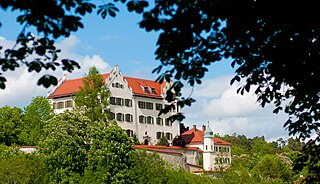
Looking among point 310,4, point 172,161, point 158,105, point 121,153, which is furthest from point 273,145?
point 310,4

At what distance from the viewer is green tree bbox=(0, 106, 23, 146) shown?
79188 millimetres

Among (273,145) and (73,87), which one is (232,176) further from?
(273,145)

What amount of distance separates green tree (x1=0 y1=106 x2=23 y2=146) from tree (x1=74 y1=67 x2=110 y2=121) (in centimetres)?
806

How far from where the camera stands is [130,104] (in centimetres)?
8894

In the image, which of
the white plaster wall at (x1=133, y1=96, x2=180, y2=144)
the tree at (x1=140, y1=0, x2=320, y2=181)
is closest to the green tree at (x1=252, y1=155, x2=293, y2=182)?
the white plaster wall at (x1=133, y1=96, x2=180, y2=144)

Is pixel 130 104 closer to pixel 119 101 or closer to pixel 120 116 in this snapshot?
pixel 119 101

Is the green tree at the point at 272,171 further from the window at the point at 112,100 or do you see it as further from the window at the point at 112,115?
the window at the point at 112,100

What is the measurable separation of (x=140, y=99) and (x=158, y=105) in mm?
3769

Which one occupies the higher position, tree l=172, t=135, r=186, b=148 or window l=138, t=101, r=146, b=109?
window l=138, t=101, r=146, b=109

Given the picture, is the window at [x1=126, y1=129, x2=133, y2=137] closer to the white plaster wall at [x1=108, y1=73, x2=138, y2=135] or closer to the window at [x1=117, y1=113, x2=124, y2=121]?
the white plaster wall at [x1=108, y1=73, x2=138, y2=135]

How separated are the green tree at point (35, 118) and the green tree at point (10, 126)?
898 mm

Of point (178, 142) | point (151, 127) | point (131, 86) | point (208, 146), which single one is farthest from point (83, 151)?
point (208, 146)

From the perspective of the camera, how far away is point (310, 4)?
9.93m

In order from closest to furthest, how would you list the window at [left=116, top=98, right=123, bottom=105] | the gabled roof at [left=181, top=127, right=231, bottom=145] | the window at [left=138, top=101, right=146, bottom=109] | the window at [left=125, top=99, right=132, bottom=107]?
the window at [left=116, top=98, right=123, bottom=105] → the window at [left=125, top=99, right=132, bottom=107] → the window at [left=138, top=101, right=146, bottom=109] → the gabled roof at [left=181, top=127, right=231, bottom=145]
